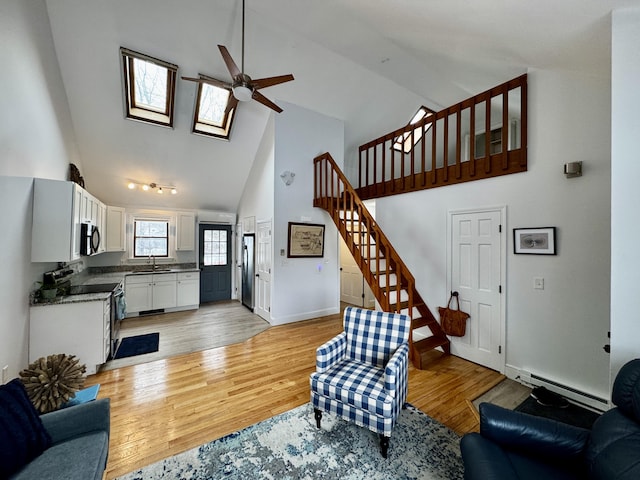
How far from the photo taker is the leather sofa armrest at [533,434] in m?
1.36

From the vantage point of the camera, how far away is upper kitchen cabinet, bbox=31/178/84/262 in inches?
107

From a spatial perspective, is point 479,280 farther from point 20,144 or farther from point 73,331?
point 20,144

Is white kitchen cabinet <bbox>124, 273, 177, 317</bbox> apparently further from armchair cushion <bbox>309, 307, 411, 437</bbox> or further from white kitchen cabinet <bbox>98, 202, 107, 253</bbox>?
armchair cushion <bbox>309, 307, 411, 437</bbox>

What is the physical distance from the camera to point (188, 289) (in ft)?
19.2

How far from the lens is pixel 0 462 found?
1.21 meters

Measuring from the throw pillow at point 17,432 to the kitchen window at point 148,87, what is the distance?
4.12 m

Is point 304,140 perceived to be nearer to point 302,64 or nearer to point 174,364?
point 302,64

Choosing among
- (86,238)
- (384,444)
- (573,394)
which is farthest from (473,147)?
(86,238)

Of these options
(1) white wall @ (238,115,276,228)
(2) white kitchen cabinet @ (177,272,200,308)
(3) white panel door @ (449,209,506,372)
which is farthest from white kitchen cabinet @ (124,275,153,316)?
(3) white panel door @ (449,209,506,372)

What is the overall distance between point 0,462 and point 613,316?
11.2 ft

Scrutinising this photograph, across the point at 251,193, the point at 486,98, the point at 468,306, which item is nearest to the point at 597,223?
the point at 468,306

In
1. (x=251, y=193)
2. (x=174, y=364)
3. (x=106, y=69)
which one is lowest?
(x=174, y=364)

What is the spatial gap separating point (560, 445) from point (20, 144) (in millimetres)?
4715

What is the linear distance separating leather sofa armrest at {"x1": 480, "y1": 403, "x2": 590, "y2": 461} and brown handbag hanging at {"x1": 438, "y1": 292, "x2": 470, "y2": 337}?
83.6 inches
